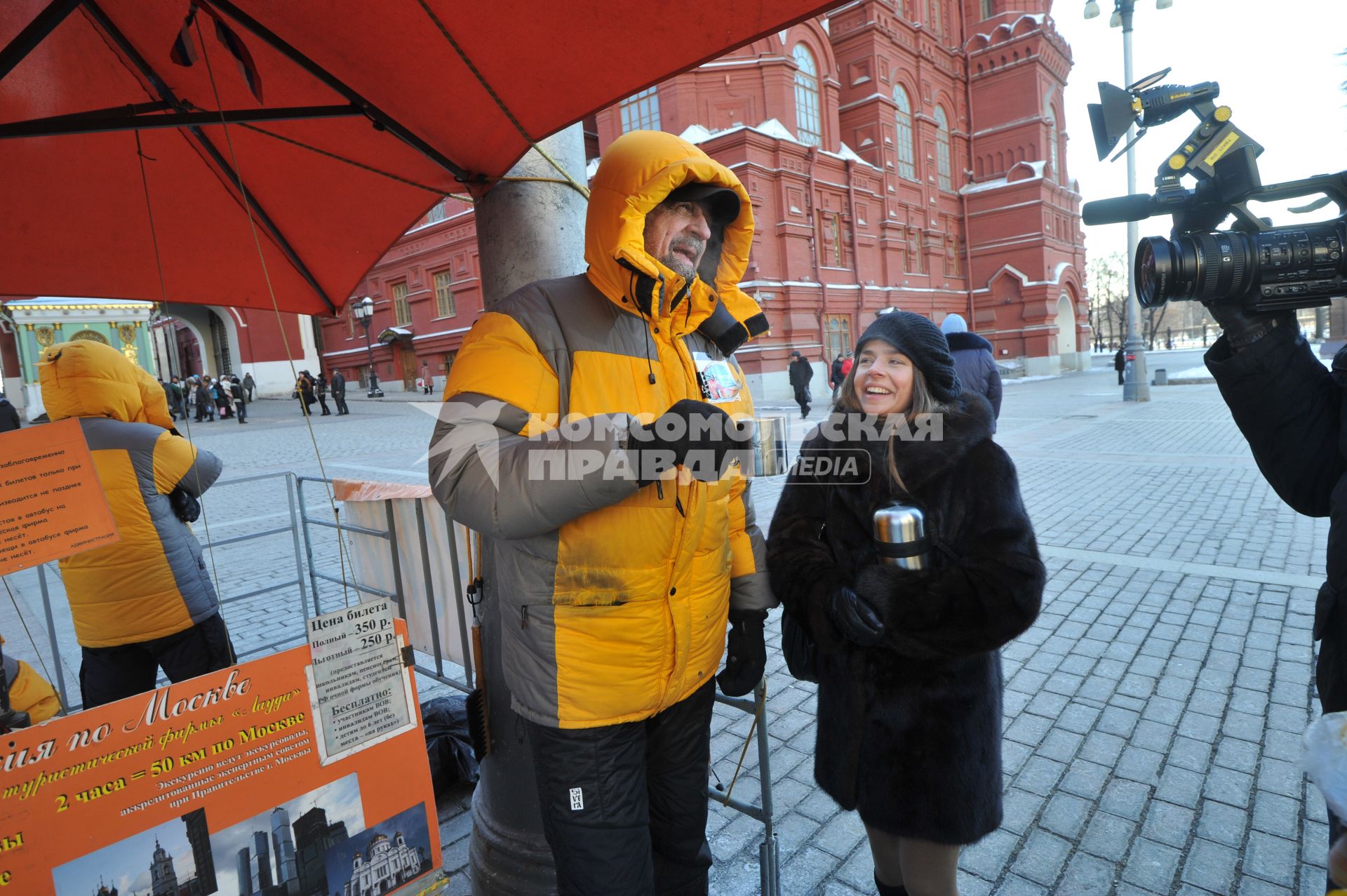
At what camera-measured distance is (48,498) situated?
1804 mm

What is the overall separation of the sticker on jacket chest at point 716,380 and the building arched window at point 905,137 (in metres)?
32.6

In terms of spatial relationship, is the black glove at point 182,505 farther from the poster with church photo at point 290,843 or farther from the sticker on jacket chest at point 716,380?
the sticker on jacket chest at point 716,380

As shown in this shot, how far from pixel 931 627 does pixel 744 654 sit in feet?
1.83

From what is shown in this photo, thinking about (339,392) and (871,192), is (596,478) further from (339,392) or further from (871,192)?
(871,192)

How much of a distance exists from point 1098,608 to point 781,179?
72.4 feet

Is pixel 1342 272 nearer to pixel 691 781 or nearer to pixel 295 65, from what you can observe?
pixel 691 781

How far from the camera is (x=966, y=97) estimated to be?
118ft

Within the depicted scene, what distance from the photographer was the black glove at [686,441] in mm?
1456

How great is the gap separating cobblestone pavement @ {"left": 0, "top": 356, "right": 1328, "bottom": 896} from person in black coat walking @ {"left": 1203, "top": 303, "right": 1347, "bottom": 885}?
45.6 inches

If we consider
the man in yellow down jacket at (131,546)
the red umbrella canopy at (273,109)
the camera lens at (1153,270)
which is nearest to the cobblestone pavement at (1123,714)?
the man in yellow down jacket at (131,546)

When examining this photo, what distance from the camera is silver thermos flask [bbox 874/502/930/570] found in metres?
1.69

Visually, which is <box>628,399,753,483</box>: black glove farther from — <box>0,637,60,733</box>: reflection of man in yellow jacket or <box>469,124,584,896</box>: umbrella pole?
<box>0,637,60,733</box>: reflection of man in yellow jacket

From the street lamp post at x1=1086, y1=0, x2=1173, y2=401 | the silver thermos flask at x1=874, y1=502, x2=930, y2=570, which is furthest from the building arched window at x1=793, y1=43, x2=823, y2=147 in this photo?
the silver thermos flask at x1=874, y1=502, x2=930, y2=570

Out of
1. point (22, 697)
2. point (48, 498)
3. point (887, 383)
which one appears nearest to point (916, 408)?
point (887, 383)
